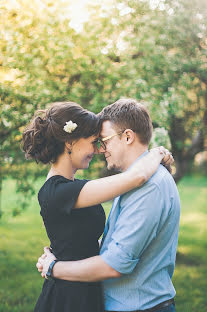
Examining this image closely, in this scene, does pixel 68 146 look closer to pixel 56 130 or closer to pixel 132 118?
pixel 56 130

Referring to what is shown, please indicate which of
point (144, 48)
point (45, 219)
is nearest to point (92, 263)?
point (45, 219)

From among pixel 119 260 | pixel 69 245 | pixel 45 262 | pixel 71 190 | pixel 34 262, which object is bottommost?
pixel 34 262

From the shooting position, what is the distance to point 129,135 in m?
2.49

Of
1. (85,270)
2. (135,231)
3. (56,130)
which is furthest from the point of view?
(56,130)

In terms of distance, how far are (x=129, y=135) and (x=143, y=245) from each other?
73 centimetres

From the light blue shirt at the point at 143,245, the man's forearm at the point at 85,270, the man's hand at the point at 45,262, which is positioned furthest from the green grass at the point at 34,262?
the light blue shirt at the point at 143,245

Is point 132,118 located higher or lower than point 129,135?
higher

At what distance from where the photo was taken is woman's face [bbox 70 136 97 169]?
2713 millimetres

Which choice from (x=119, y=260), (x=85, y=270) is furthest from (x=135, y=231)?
(x=85, y=270)

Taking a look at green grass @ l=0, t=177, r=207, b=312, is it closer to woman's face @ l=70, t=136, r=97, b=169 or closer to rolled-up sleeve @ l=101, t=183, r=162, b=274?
woman's face @ l=70, t=136, r=97, b=169

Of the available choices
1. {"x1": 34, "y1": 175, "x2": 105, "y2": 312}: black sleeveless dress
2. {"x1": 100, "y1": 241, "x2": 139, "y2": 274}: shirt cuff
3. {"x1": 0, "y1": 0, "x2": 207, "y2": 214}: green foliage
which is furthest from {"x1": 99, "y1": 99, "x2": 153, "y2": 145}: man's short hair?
{"x1": 0, "y1": 0, "x2": 207, "y2": 214}: green foliage

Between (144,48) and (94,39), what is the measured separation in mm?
753

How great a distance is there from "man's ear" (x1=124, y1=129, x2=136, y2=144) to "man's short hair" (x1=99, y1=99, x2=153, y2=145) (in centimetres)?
3

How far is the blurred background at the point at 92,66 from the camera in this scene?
A: 498 cm
